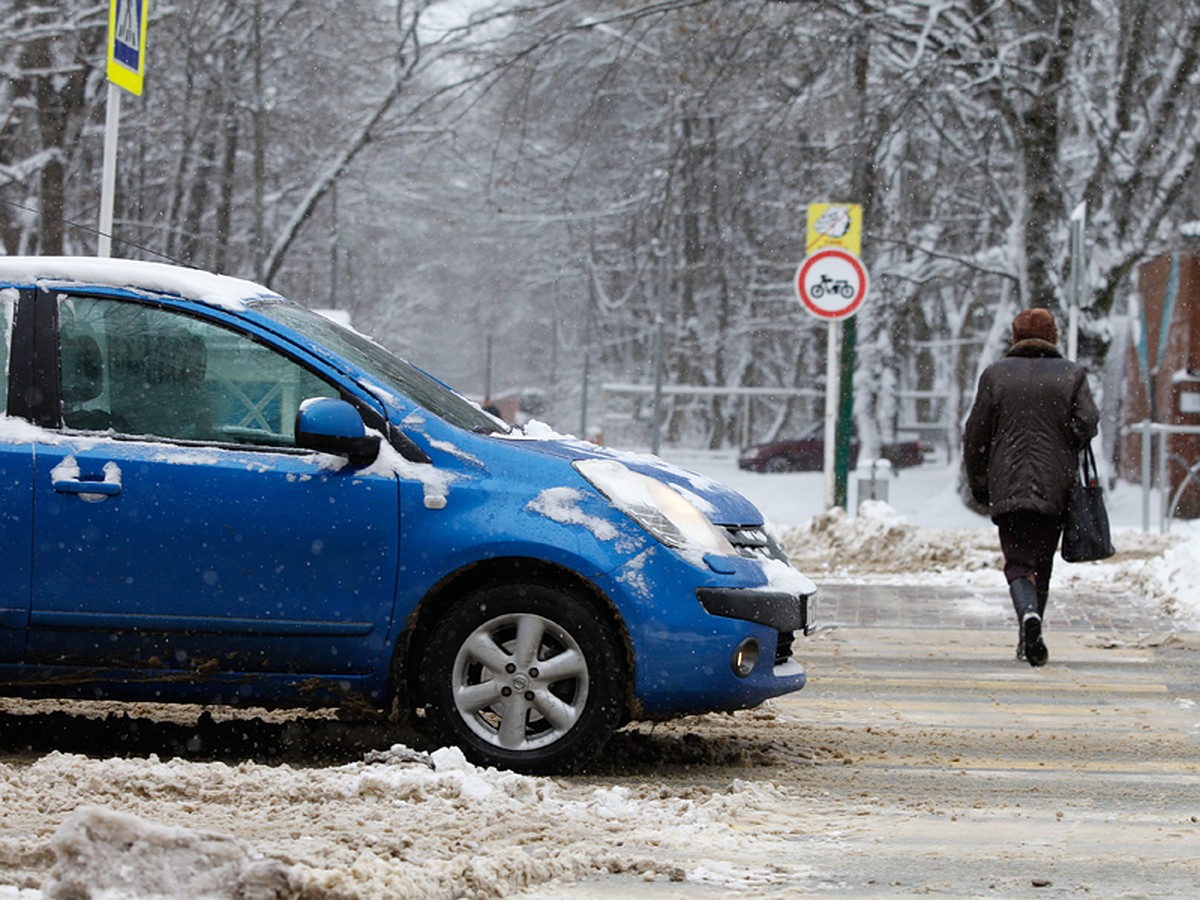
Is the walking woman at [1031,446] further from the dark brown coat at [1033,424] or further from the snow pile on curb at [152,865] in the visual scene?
the snow pile on curb at [152,865]

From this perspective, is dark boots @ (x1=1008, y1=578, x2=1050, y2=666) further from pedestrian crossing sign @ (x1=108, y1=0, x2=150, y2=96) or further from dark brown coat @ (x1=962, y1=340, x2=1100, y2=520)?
pedestrian crossing sign @ (x1=108, y1=0, x2=150, y2=96)

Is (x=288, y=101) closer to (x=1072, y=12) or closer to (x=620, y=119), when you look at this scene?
(x=620, y=119)

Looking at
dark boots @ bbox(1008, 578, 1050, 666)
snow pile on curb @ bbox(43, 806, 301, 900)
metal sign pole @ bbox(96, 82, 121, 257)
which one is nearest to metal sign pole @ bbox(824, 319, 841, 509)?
dark boots @ bbox(1008, 578, 1050, 666)

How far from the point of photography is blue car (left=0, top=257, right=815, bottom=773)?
5855 millimetres

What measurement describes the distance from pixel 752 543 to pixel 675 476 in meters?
0.35

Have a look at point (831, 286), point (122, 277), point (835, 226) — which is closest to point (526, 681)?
point (122, 277)

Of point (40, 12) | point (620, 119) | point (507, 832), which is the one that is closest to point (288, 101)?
point (620, 119)

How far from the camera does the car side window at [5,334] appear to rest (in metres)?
6.12

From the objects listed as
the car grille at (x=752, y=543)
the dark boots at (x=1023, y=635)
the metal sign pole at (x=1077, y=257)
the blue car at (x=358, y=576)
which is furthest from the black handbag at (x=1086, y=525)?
the metal sign pole at (x=1077, y=257)

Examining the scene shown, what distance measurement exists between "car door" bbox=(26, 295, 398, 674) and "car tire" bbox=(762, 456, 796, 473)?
40209 millimetres

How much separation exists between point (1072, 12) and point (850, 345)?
414 cm

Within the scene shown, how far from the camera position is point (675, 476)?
633 centimetres

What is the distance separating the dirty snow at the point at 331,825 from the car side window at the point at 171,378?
100 centimetres

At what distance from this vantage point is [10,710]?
7.12 meters
